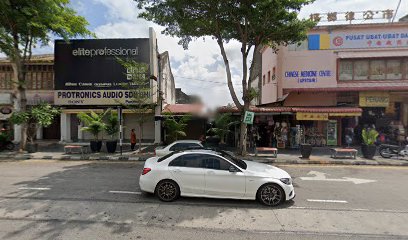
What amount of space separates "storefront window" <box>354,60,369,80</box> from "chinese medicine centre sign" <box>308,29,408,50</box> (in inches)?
43.1

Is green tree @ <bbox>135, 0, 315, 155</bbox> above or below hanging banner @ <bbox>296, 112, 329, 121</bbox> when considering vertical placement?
above

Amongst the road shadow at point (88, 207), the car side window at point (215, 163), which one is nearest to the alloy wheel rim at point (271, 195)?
the road shadow at point (88, 207)

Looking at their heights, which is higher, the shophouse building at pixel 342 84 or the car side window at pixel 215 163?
the shophouse building at pixel 342 84

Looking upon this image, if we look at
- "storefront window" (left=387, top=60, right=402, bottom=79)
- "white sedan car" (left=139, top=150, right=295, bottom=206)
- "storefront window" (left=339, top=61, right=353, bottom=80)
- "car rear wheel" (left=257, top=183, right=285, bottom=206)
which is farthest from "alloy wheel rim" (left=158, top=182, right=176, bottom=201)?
"storefront window" (left=387, top=60, right=402, bottom=79)

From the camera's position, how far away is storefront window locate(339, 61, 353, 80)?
1861 centimetres

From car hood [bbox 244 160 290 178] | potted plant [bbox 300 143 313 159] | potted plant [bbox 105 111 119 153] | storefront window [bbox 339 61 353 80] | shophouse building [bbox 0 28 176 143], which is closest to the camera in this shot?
car hood [bbox 244 160 290 178]

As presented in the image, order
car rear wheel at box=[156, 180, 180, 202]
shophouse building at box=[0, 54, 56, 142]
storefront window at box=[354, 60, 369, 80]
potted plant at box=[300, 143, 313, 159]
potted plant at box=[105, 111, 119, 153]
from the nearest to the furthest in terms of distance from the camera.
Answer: car rear wheel at box=[156, 180, 180, 202] → potted plant at box=[300, 143, 313, 159] → potted plant at box=[105, 111, 119, 153] → storefront window at box=[354, 60, 369, 80] → shophouse building at box=[0, 54, 56, 142]

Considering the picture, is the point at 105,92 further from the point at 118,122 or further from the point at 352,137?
the point at 352,137

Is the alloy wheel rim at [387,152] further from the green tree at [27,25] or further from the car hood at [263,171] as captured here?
the green tree at [27,25]

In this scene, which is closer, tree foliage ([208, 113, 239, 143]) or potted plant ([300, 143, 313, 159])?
potted plant ([300, 143, 313, 159])

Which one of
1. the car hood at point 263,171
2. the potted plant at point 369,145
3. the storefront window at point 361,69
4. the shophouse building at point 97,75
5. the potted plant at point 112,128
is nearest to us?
the car hood at point 263,171

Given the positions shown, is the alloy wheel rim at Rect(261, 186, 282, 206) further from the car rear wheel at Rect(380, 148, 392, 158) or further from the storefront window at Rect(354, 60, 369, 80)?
the storefront window at Rect(354, 60, 369, 80)

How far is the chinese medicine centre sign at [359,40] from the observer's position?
17938 millimetres

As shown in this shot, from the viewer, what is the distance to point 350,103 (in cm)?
1919
